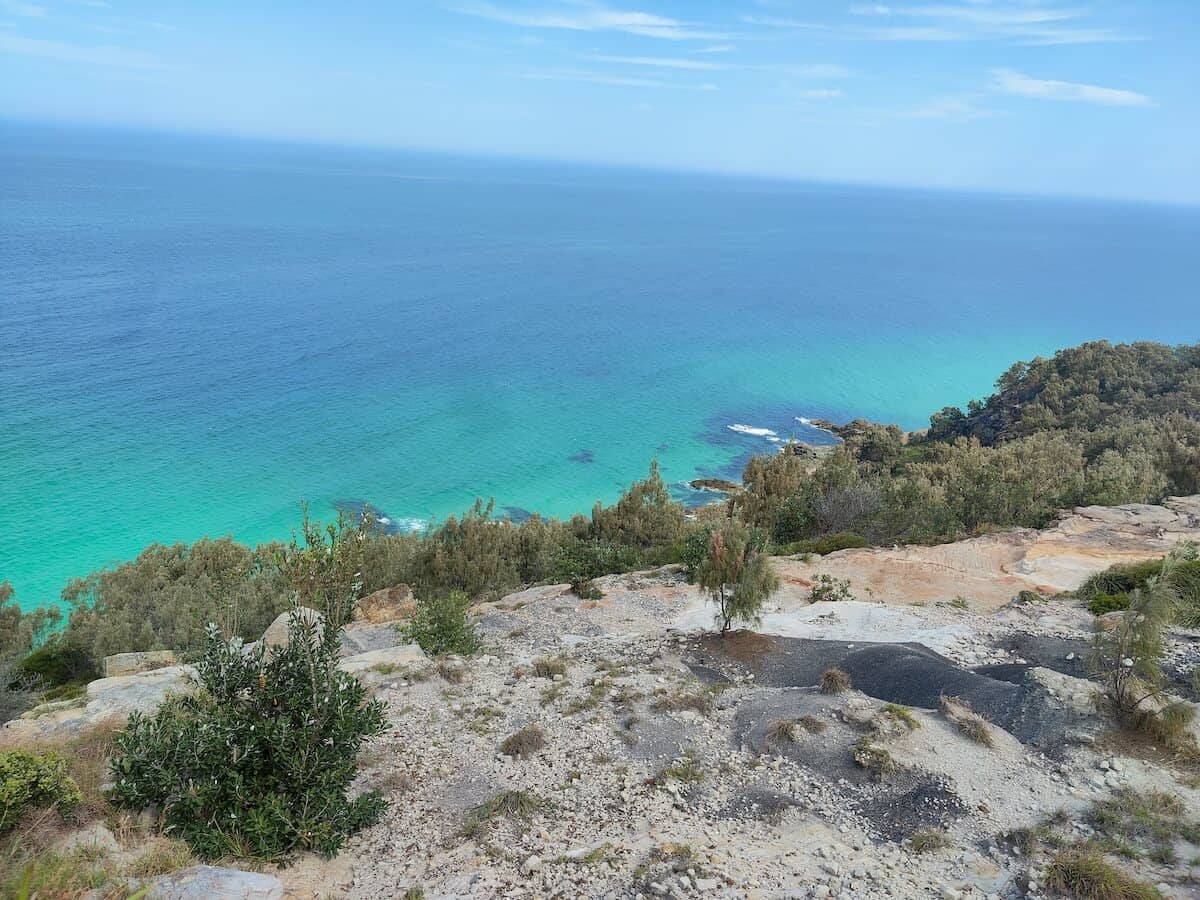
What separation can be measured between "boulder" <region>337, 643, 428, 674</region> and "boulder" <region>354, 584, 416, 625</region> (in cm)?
381

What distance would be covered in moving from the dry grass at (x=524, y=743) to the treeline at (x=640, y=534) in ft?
27.8

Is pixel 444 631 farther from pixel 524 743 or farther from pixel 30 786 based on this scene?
pixel 30 786

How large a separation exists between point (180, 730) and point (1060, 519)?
27.7 meters

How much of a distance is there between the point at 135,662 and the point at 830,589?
60.5 feet

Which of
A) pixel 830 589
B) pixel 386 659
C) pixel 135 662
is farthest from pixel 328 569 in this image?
pixel 830 589

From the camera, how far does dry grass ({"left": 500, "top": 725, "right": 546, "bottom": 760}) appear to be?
12.3 metres

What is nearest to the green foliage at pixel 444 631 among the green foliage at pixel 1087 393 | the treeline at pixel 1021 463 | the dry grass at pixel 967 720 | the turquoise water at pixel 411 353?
the dry grass at pixel 967 720

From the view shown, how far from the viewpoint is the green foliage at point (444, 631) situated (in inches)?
656

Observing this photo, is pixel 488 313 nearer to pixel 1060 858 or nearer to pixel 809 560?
pixel 809 560

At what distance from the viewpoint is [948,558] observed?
23375mm

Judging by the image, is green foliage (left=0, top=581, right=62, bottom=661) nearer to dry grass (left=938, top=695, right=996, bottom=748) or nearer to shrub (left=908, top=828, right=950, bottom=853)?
shrub (left=908, top=828, right=950, bottom=853)

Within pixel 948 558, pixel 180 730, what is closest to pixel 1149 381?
pixel 948 558

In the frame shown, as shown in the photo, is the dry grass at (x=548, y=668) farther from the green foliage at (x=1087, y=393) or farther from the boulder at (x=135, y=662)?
the green foliage at (x=1087, y=393)

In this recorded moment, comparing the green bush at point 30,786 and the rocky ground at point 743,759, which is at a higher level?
the green bush at point 30,786
